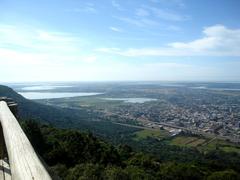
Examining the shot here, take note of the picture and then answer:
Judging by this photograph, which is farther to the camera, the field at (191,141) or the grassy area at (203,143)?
the field at (191,141)

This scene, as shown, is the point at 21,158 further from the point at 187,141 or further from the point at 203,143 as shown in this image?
the point at 187,141

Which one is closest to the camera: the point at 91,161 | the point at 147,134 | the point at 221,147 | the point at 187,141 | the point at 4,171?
the point at 4,171

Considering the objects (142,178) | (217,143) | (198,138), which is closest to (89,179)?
(142,178)

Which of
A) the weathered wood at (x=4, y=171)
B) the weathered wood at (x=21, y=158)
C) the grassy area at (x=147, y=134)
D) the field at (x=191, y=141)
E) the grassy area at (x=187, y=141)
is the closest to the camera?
the weathered wood at (x=21, y=158)

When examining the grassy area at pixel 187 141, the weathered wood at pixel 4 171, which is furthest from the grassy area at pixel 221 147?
the weathered wood at pixel 4 171

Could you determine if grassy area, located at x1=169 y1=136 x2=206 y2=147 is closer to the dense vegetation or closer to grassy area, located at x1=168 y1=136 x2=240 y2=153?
grassy area, located at x1=168 y1=136 x2=240 y2=153

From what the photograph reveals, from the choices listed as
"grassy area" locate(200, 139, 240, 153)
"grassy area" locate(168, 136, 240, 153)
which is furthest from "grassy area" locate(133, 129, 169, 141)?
"grassy area" locate(200, 139, 240, 153)

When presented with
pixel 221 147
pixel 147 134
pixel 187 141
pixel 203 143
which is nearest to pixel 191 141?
pixel 187 141

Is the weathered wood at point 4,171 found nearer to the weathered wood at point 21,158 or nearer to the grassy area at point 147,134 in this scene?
the weathered wood at point 21,158
